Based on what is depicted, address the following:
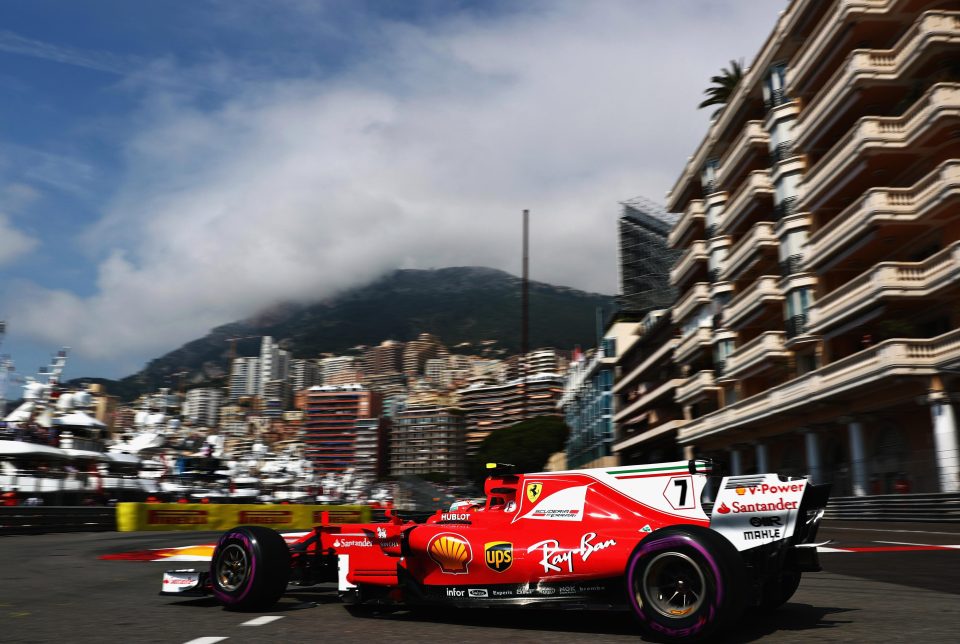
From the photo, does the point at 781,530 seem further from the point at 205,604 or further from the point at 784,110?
the point at 784,110

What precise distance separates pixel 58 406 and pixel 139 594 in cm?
3671

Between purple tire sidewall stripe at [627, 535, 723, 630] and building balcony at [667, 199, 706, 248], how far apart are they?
156ft

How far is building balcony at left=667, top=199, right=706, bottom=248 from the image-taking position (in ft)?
168

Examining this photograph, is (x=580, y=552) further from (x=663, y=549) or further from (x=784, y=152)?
(x=784, y=152)

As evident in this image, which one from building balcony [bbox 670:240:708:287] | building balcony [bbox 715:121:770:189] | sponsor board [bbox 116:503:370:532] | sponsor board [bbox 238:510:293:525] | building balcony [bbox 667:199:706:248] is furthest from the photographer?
building balcony [bbox 667:199:706:248]

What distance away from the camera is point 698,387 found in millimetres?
48719

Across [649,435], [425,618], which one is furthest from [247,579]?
[649,435]

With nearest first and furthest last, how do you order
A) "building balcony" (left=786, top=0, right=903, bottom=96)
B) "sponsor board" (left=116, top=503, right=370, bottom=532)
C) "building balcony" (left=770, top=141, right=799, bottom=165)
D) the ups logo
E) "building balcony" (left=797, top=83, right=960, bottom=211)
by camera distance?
the ups logo, "sponsor board" (left=116, top=503, right=370, bottom=532), "building balcony" (left=797, top=83, right=960, bottom=211), "building balcony" (left=786, top=0, right=903, bottom=96), "building balcony" (left=770, top=141, right=799, bottom=165)

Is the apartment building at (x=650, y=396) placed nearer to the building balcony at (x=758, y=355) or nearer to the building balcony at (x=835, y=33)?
the building balcony at (x=758, y=355)

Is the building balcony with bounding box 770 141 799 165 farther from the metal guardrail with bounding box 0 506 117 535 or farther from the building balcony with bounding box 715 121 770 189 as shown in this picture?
the metal guardrail with bounding box 0 506 117 535

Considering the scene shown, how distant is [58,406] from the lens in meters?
41.7

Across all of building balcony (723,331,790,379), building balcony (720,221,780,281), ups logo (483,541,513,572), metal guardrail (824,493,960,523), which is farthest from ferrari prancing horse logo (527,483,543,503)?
building balcony (720,221,780,281)

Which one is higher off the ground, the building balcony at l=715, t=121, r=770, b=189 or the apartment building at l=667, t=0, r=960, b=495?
the building balcony at l=715, t=121, r=770, b=189

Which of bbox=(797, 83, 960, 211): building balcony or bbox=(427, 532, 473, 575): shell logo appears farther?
bbox=(797, 83, 960, 211): building balcony
